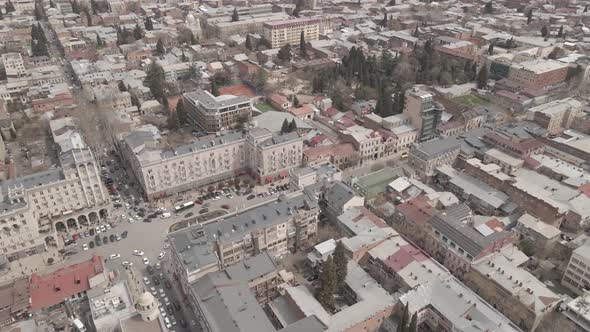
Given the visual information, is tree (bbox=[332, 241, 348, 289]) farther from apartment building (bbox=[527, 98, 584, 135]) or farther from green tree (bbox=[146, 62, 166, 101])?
green tree (bbox=[146, 62, 166, 101])

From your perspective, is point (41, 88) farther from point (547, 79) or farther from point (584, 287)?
point (547, 79)

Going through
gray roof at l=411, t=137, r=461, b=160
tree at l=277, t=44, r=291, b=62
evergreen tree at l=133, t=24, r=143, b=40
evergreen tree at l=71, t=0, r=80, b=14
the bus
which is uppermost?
evergreen tree at l=71, t=0, r=80, b=14

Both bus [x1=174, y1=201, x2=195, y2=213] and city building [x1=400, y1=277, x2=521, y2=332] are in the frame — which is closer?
city building [x1=400, y1=277, x2=521, y2=332]

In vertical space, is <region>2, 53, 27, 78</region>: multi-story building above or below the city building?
above

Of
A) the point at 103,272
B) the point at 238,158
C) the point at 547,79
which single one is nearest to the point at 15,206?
the point at 103,272

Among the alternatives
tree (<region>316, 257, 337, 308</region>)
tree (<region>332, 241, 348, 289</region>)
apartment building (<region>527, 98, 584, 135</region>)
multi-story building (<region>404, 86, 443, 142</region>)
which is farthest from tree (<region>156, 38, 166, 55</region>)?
tree (<region>316, 257, 337, 308</region>)

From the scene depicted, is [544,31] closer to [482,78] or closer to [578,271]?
[482,78]

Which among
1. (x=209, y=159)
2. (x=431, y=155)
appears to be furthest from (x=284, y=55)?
(x=431, y=155)
